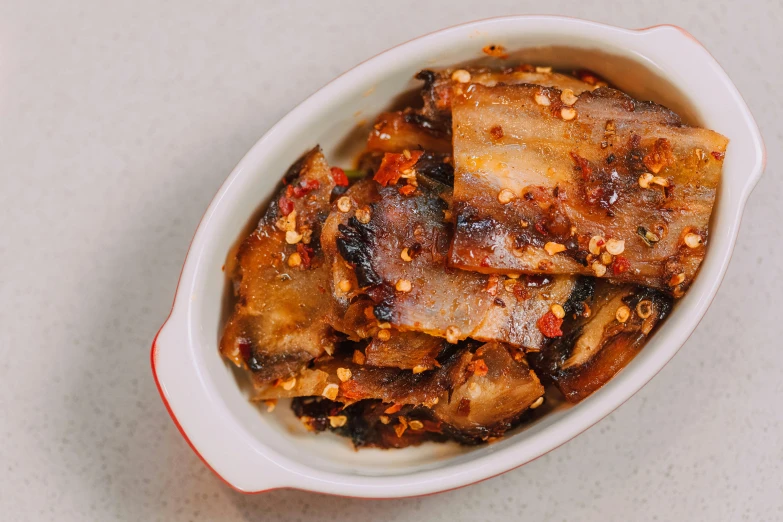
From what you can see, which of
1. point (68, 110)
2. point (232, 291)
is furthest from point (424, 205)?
point (68, 110)

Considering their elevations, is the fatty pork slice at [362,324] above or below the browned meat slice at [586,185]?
below

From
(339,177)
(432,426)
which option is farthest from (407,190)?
(432,426)

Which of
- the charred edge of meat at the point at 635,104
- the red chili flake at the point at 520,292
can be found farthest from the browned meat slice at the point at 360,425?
the charred edge of meat at the point at 635,104

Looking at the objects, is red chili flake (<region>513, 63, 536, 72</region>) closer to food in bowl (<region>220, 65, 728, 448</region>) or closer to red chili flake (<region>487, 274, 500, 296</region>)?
food in bowl (<region>220, 65, 728, 448</region>)

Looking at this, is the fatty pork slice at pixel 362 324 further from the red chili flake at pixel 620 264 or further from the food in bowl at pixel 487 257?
the red chili flake at pixel 620 264

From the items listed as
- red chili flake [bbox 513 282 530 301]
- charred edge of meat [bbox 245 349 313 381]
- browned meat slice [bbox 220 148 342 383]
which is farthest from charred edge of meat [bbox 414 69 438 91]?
charred edge of meat [bbox 245 349 313 381]

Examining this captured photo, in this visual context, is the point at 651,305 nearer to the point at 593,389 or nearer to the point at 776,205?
the point at 593,389

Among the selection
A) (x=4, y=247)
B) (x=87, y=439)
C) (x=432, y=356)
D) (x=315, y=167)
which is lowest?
(x=87, y=439)

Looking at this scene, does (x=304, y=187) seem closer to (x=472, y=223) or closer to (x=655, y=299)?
(x=472, y=223)
